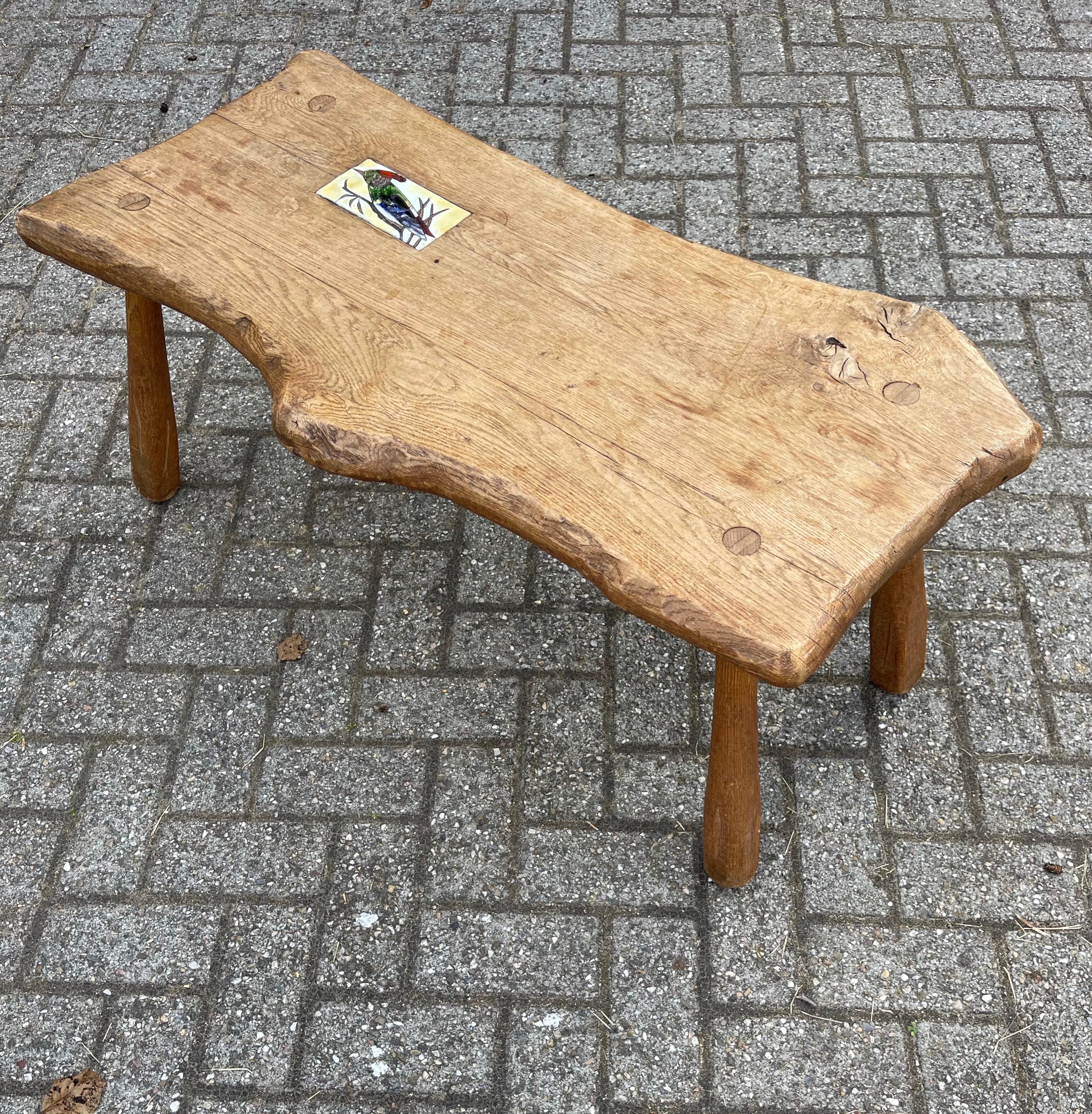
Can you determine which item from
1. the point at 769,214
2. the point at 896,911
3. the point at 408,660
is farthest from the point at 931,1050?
the point at 769,214

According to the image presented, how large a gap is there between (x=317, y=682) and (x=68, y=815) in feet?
1.94

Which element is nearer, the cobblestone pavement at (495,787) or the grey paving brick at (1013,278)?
the cobblestone pavement at (495,787)

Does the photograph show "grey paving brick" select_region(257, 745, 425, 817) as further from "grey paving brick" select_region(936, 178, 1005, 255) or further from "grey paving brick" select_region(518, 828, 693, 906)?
"grey paving brick" select_region(936, 178, 1005, 255)

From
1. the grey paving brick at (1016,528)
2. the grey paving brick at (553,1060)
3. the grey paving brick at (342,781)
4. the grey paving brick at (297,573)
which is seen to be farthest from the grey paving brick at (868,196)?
the grey paving brick at (553,1060)

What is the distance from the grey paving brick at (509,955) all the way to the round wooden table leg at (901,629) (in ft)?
2.76

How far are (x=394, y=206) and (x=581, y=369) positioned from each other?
0.65m

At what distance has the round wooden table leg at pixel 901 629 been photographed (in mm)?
2467

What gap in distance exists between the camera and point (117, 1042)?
88.2 inches

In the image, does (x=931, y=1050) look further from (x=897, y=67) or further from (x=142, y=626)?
(x=897, y=67)

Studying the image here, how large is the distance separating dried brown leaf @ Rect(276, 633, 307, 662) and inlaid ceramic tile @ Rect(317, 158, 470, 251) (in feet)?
3.12

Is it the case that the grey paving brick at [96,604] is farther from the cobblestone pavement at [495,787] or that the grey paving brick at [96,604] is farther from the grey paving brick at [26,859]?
the grey paving brick at [26,859]

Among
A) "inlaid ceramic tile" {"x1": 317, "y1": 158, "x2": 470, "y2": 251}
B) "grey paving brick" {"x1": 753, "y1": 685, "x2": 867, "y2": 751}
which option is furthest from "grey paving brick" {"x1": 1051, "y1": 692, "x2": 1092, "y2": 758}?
"inlaid ceramic tile" {"x1": 317, "y1": 158, "x2": 470, "y2": 251}

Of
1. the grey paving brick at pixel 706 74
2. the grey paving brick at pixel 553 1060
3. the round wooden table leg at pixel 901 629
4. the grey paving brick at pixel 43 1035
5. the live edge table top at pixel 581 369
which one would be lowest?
the grey paving brick at pixel 43 1035

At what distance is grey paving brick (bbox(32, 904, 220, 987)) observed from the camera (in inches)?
91.3
